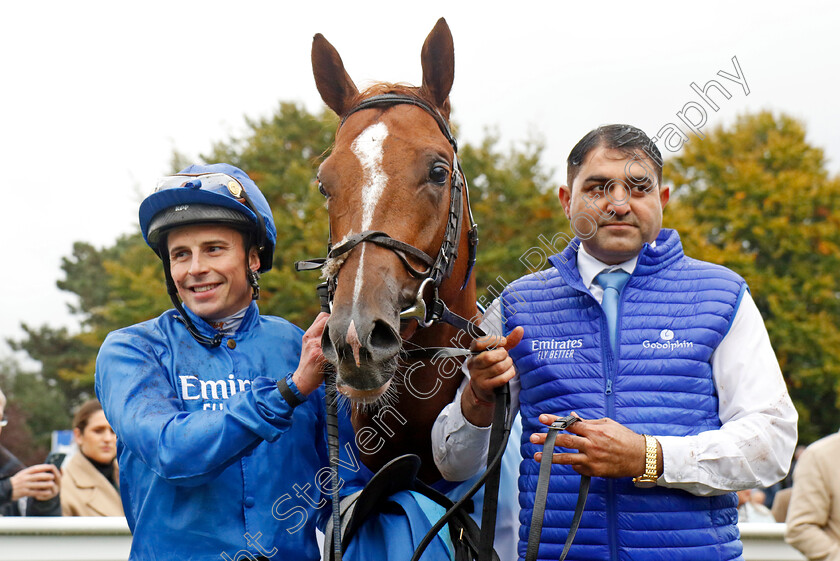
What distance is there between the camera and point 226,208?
267 cm

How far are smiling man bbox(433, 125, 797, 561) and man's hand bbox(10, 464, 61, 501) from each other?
346 cm

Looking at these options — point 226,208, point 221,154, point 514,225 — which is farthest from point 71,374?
point 226,208

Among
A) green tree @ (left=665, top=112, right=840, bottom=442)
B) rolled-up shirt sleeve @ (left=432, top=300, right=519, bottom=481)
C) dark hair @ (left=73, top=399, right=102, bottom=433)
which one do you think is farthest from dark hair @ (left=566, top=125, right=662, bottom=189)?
green tree @ (left=665, top=112, right=840, bottom=442)

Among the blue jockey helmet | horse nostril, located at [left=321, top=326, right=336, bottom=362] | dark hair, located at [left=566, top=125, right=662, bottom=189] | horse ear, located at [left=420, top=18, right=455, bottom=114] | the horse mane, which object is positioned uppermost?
horse ear, located at [left=420, top=18, right=455, bottom=114]

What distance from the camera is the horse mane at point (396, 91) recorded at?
269 centimetres

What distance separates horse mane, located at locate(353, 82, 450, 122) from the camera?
8.83 feet

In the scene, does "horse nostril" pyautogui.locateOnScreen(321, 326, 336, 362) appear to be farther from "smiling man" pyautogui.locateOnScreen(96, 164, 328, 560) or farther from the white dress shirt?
the white dress shirt

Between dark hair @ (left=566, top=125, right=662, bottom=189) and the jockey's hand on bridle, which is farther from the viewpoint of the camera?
dark hair @ (left=566, top=125, right=662, bottom=189)

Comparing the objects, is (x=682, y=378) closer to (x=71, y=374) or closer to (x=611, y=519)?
(x=611, y=519)

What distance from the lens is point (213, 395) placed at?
2500mm

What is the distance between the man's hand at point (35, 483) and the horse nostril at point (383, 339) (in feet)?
12.3

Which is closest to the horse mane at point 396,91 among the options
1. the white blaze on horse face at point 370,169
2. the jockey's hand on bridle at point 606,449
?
the white blaze on horse face at point 370,169

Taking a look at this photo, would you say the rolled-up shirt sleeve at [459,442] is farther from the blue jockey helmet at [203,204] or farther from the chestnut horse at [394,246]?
the blue jockey helmet at [203,204]

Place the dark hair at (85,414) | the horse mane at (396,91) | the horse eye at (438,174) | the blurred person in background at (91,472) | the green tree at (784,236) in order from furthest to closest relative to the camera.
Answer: the green tree at (784,236) < the dark hair at (85,414) < the blurred person in background at (91,472) < the horse mane at (396,91) < the horse eye at (438,174)
